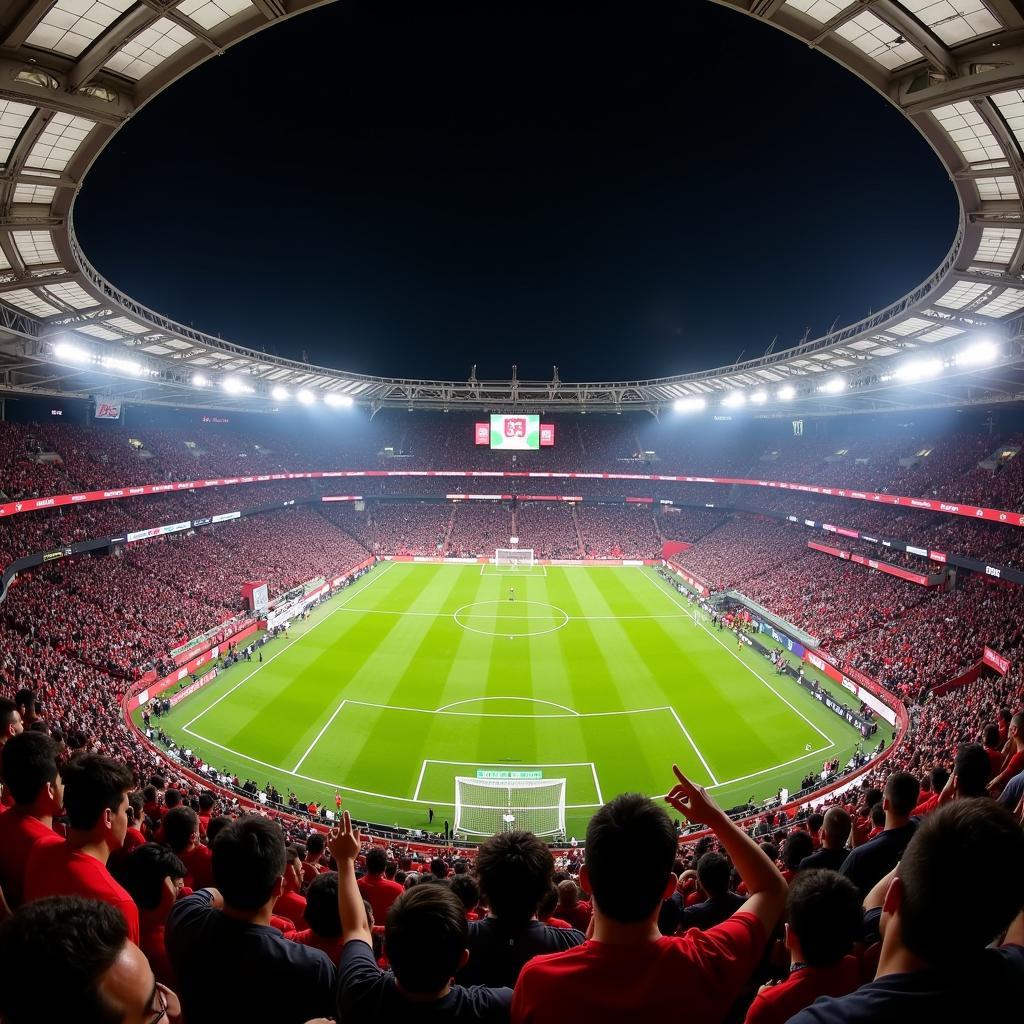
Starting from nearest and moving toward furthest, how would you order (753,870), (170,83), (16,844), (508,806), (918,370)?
(753,870)
(16,844)
(170,83)
(508,806)
(918,370)

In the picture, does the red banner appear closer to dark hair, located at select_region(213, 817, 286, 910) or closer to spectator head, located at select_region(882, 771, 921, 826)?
spectator head, located at select_region(882, 771, 921, 826)

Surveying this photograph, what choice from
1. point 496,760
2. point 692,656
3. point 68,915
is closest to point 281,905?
point 68,915

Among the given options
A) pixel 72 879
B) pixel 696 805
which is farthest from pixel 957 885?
pixel 72 879

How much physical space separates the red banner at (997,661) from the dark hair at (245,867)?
2583 cm

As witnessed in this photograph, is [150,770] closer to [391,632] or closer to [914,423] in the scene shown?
[391,632]

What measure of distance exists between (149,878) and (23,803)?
1.04 metres

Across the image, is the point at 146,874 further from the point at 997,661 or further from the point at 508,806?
the point at 997,661

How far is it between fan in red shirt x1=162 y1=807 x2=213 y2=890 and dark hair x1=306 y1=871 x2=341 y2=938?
2.58 metres

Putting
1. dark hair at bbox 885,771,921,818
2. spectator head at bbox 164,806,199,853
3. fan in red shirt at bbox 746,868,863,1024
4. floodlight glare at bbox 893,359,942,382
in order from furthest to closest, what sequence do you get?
floodlight glare at bbox 893,359,942,382 → spectator head at bbox 164,806,199,853 → dark hair at bbox 885,771,921,818 → fan in red shirt at bbox 746,868,863,1024

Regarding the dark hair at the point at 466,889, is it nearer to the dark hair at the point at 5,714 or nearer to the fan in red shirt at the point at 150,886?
the fan in red shirt at the point at 150,886

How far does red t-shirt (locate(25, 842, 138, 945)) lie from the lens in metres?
3.42

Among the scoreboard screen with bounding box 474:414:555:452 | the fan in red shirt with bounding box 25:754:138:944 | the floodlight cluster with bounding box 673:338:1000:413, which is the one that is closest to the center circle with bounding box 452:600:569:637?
the scoreboard screen with bounding box 474:414:555:452

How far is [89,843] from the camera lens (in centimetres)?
400

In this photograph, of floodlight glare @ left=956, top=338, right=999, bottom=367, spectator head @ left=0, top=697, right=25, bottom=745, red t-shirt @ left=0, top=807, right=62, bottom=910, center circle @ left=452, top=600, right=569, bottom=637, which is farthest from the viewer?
center circle @ left=452, top=600, right=569, bottom=637
